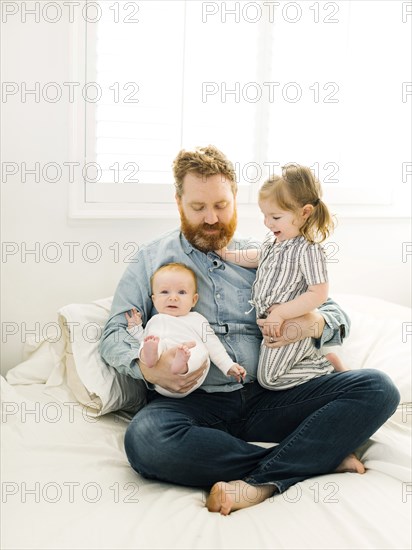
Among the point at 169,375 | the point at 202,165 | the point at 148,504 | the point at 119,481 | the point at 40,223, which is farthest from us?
the point at 40,223

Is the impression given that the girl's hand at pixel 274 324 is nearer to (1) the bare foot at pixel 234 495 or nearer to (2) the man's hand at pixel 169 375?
(2) the man's hand at pixel 169 375

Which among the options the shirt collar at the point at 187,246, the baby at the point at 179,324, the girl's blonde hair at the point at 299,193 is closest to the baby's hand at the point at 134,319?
the baby at the point at 179,324

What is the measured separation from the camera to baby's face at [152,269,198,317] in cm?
189

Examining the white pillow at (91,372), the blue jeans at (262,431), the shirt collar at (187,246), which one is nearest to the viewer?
the blue jeans at (262,431)

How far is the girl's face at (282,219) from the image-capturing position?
1.84 m

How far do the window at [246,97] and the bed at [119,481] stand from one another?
24.5 inches

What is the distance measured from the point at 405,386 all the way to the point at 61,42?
1589 millimetres

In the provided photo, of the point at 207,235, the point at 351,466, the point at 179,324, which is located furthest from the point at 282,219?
the point at 351,466

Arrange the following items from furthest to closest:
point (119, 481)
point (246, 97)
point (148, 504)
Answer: point (246, 97) < point (119, 481) < point (148, 504)

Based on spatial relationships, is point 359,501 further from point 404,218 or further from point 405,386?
point 404,218

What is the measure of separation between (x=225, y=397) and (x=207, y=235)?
0.48 m

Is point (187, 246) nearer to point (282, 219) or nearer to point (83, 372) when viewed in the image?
point (282, 219)

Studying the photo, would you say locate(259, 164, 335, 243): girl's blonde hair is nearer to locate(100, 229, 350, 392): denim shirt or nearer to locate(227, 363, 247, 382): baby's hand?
locate(100, 229, 350, 392): denim shirt

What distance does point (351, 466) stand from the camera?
67.6 inches
